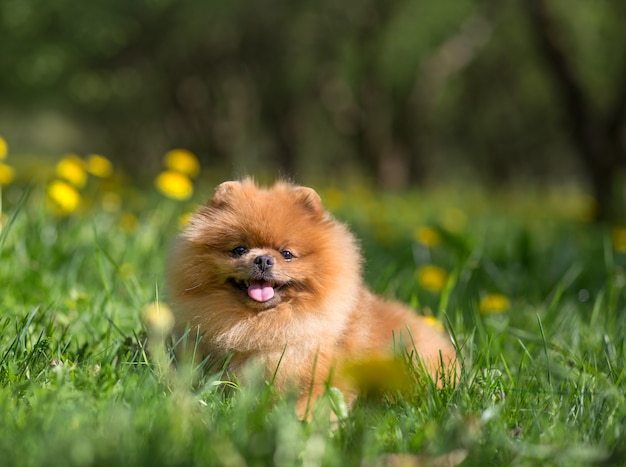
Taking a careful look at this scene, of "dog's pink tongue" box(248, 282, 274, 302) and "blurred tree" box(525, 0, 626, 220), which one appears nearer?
"dog's pink tongue" box(248, 282, 274, 302)

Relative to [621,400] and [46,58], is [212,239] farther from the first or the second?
[46,58]

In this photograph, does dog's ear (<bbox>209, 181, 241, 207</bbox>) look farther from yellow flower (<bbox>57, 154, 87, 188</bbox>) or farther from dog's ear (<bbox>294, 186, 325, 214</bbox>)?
yellow flower (<bbox>57, 154, 87, 188</bbox>)

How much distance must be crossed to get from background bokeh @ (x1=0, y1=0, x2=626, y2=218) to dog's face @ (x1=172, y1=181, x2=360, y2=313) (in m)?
7.09

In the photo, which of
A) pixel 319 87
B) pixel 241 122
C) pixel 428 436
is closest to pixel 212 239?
pixel 428 436

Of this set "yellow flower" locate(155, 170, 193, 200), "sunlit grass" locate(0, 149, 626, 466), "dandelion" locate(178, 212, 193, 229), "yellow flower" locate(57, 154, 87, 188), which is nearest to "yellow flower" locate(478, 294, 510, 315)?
"sunlit grass" locate(0, 149, 626, 466)

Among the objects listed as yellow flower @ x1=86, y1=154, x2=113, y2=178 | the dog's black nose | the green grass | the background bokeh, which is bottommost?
the green grass

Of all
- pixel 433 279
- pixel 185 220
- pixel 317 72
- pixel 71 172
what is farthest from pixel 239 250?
pixel 317 72

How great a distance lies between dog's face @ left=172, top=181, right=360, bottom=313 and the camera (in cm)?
Answer: 289

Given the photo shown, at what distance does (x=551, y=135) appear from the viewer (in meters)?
33.6

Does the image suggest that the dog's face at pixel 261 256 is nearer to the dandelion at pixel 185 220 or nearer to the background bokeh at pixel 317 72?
the dandelion at pixel 185 220

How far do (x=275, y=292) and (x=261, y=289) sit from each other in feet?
0.20

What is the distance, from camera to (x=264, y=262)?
9.14ft

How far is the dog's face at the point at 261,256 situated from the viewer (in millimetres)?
2887

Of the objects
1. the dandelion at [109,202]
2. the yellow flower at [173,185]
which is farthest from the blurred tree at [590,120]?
the yellow flower at [173,185]
